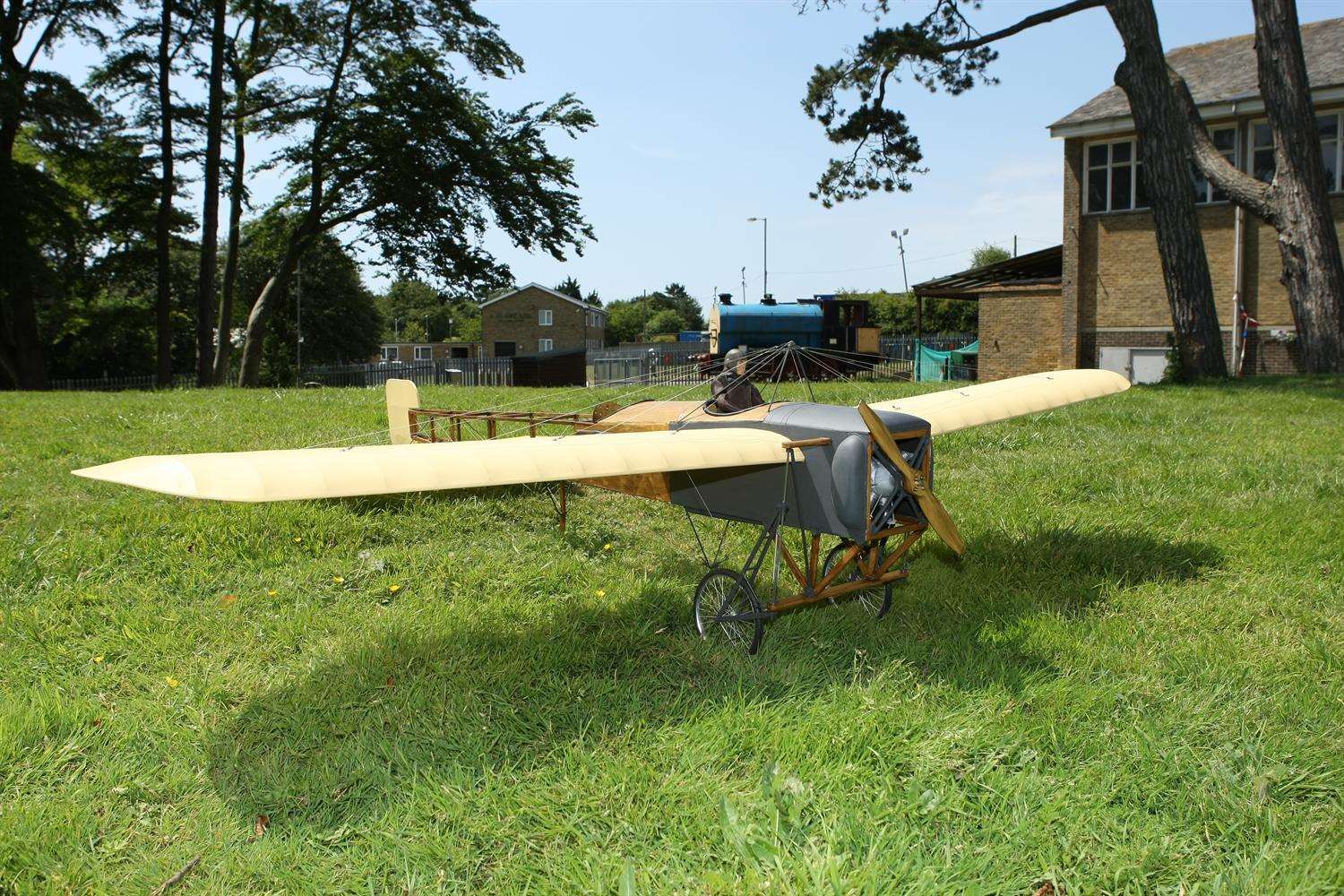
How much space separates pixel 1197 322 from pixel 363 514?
18923 mm

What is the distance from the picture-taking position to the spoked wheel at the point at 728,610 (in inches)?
214

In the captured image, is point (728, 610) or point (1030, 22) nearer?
point (728, 610)

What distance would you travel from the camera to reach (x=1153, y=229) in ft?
93.0

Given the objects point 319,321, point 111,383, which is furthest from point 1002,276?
point 319,321

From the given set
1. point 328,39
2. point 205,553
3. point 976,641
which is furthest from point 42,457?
point 328,39

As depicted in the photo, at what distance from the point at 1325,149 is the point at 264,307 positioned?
3487 cm

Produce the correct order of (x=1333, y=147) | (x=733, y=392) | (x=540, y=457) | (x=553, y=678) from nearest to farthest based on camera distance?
(x=540, y=457), (x=553, y=678), (x=733, y=392), (x=1333, y=147)

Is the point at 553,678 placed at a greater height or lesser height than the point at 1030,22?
lesser

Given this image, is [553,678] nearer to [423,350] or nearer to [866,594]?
[866,594]

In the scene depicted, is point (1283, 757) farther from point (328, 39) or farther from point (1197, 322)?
point (328, 39)

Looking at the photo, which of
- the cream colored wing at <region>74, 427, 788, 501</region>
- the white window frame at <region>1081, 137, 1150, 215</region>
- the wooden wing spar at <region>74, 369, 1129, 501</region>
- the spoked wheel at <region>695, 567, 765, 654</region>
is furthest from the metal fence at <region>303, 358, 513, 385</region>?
the cream colored wing at <region>74, 427, 788, 501</region>

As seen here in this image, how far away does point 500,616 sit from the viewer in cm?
600

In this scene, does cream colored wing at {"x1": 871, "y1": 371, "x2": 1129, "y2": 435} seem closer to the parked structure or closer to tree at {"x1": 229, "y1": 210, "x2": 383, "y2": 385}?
the parked structure

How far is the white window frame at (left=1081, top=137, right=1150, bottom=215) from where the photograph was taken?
28.3 m
